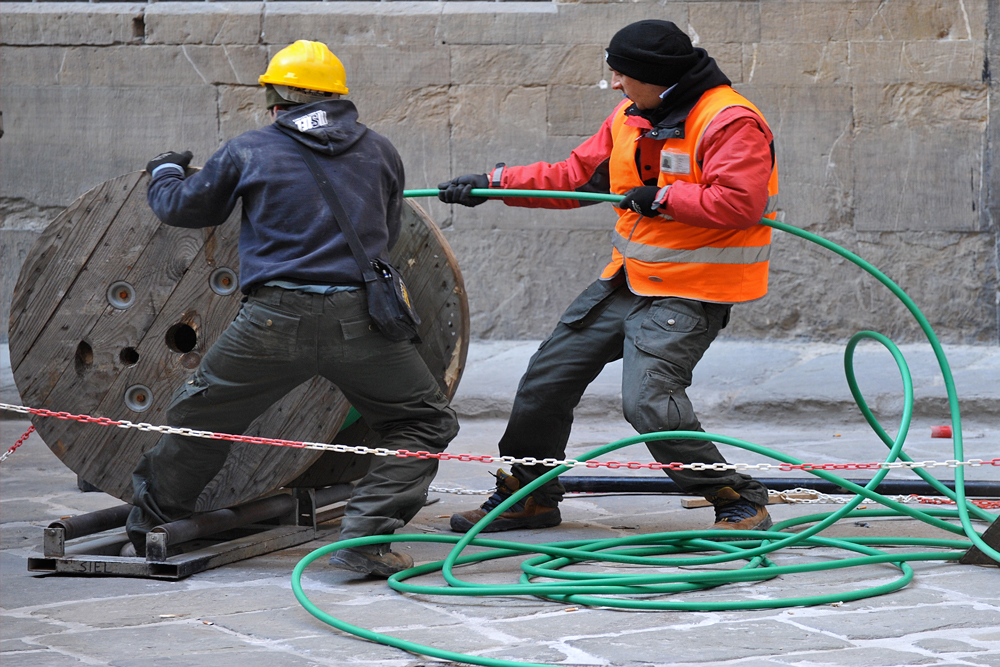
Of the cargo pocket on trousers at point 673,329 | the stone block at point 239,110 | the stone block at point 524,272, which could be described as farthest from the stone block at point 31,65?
the cargo pocket on trousers at point 673,329

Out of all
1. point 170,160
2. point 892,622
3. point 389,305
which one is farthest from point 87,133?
point 892,622

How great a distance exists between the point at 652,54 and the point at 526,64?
3.72 metres

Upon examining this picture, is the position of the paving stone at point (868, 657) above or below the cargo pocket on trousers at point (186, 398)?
below

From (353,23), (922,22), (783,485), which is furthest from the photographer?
(353,23)

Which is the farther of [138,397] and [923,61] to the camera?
[923,61]

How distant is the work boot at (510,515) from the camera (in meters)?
4.61

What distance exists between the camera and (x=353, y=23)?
782cm

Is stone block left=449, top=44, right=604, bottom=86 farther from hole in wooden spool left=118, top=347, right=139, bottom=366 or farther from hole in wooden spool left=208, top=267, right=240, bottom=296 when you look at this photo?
hole in wooden spool left=118, top=347, right=139, bottom=366

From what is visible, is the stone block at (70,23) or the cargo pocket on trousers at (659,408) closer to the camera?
the cargo pocket on trousers at (659,408)

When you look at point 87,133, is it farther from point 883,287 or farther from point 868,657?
point 868,657

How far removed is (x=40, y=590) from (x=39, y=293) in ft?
3.61

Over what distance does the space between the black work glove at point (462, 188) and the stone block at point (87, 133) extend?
391 cm

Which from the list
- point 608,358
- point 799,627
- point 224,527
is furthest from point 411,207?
point 799,627

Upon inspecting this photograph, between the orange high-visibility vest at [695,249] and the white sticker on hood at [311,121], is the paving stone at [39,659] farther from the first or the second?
the orange high-visibility vest at [695,249]
